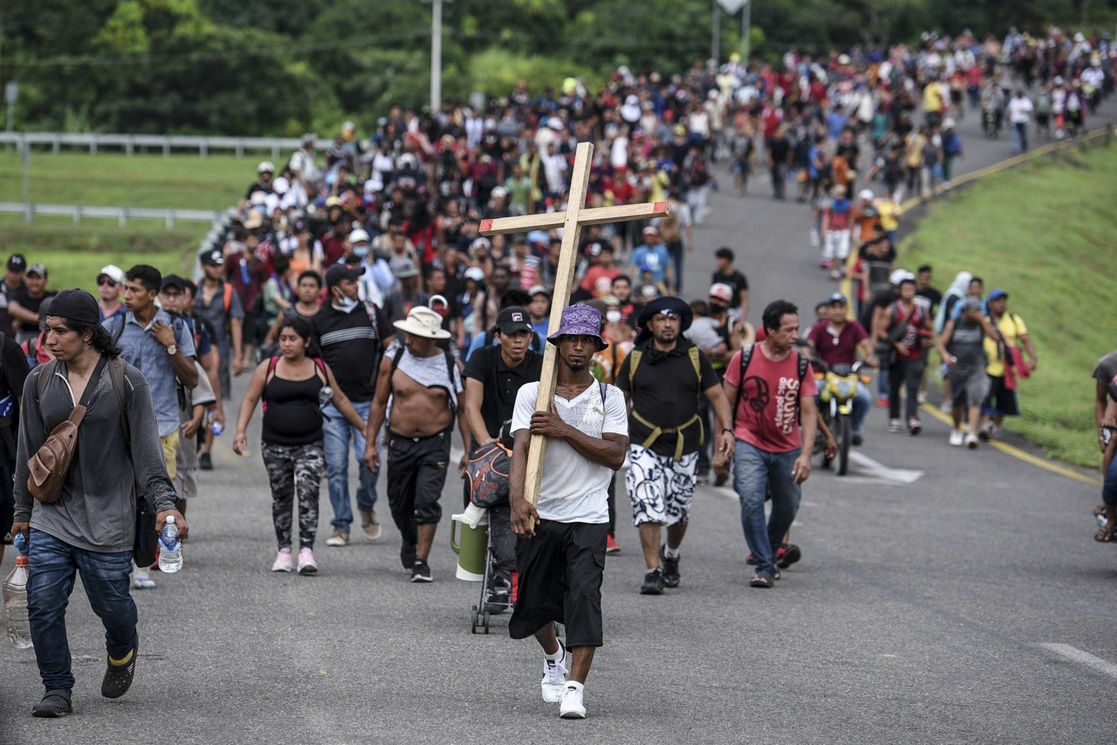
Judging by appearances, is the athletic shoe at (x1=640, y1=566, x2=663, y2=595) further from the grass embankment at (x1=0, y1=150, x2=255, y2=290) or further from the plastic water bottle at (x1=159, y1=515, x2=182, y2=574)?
the grass embankment at (x1=0, y1=150, x2=255, y2=290)

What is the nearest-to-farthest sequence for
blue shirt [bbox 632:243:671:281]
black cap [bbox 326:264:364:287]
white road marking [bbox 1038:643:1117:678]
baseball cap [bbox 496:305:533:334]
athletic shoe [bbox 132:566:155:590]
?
white road marking [bbox 1038:643:1117:678] → baseball cap [bbox 496:305:533:334] → athletic shoe [bbox 132:566:155:590] → black cap [bbox 326:264:364:287] → blue shirt [bbox 632:243:671:281]

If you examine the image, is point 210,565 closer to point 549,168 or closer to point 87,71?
point 549,168

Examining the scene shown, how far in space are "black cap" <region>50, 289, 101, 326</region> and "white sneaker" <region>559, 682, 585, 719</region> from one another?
2.73m

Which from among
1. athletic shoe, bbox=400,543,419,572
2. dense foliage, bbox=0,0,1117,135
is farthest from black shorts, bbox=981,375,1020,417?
dense foliage, bbox=0,0,1117,135

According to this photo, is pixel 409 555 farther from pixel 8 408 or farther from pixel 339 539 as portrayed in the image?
pixel 8 408

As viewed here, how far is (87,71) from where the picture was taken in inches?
2270

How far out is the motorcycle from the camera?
52.2 feet

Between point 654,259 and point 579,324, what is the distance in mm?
13576

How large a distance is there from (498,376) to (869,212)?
17453 millimetres

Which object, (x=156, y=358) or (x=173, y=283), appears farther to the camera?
(x=173, y=283)

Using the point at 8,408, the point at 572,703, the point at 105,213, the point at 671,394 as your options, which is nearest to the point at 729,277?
the point at 671,394

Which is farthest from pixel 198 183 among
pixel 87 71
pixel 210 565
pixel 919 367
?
pixel 210 565

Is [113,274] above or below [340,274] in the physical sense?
below

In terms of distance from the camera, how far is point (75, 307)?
7203 millimetres
